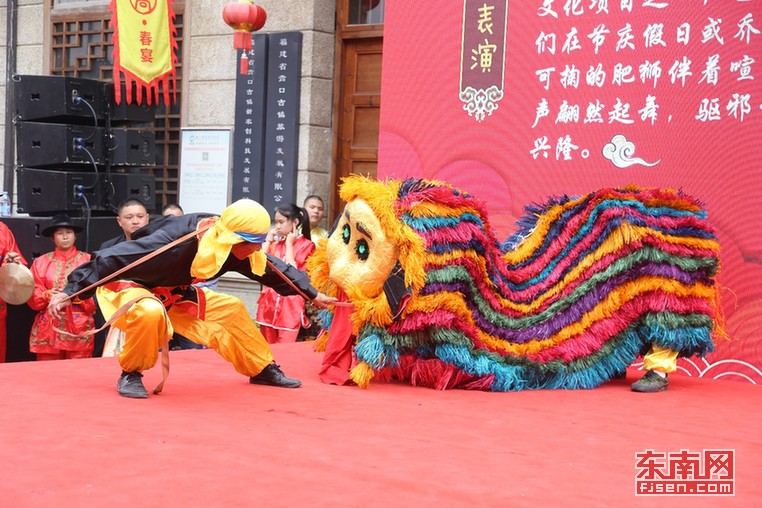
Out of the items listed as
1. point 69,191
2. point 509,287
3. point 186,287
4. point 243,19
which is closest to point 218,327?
point 186,287

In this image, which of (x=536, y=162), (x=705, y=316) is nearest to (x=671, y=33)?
(x=536, y=162)

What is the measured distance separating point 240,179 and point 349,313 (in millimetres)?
3761

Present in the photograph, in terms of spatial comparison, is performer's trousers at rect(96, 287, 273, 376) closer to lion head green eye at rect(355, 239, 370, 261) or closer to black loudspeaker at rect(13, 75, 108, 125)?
lion head green eye at rect(355, 239, 370, 261)

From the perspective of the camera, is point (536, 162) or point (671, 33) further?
point (536, 162)

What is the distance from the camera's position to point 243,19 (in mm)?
7637

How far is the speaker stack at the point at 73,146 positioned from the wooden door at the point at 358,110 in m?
1.72

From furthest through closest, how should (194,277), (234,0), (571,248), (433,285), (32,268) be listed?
(234,0) → (32,268) → (571,248) → (433,285) → (194,277)

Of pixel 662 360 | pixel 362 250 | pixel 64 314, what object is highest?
pixel 362 250

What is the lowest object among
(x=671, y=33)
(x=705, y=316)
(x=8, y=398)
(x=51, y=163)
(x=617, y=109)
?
(x=8, y=398)

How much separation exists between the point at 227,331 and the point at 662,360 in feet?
7.07

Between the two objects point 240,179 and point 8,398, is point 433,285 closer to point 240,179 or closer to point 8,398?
point 8,398

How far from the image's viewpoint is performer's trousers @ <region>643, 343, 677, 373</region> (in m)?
5.00

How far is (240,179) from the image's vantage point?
8492mm

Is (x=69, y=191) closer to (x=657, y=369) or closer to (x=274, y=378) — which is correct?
(x=274, y=378)
